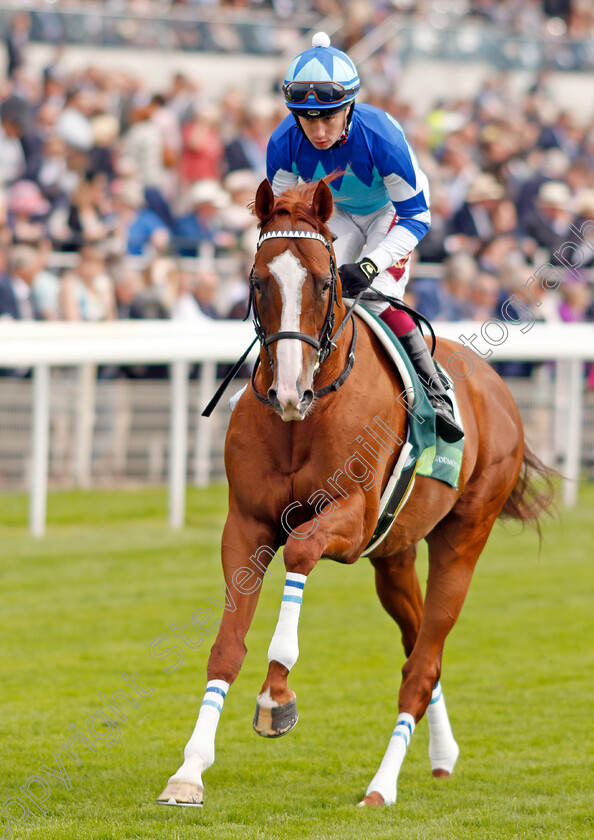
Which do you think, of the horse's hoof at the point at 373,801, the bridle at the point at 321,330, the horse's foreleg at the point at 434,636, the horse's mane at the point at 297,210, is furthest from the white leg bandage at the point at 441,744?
the horse's mane at the point at 297,210

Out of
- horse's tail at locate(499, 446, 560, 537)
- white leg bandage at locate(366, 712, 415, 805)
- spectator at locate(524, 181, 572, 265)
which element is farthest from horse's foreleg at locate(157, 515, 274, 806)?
spectator at locate(524, 181, 572, 265)

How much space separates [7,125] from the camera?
12758mm

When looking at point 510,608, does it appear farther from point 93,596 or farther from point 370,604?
point 93,596

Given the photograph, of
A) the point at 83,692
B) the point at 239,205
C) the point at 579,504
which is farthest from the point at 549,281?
the point at 83,692

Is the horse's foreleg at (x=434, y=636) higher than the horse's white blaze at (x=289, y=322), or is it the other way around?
the horse's white blaze at (x=289, y=322)

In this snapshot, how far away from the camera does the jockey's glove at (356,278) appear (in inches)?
186

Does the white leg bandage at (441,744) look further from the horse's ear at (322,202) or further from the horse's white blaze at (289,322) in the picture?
the horse's ear at (322,202)

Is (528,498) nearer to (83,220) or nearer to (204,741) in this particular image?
(204,741)

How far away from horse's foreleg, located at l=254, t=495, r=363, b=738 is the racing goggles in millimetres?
→ 1477

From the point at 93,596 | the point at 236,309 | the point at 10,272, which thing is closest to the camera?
the point at 93,596

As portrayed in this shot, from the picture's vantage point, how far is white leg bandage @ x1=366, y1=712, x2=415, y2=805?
15.2ft

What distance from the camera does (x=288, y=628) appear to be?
13.4ft

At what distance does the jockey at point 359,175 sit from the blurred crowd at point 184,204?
5.97 meters

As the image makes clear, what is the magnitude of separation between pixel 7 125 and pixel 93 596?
631 centimetres
